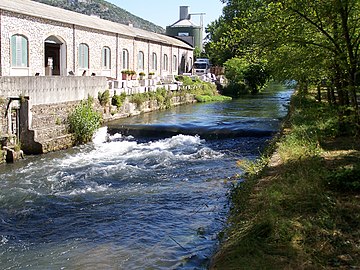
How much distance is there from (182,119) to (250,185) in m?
19.3

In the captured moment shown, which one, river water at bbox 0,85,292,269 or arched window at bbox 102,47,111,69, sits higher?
arched window at bbox 102,47,111,69

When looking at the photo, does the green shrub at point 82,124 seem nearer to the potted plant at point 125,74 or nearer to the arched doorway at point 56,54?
the arched doorway at point 56,54

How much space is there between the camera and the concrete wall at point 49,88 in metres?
18.2

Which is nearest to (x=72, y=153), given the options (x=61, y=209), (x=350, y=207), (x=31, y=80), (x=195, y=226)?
(x=31, y=80)

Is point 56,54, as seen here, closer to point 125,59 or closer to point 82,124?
point 125,59

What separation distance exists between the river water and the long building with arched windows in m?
7.66

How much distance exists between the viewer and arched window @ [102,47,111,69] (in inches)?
1415

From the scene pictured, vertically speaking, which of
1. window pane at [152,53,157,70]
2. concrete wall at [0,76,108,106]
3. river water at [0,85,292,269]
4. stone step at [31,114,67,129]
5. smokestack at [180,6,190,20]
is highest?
smokestack at [180,6,190,20]

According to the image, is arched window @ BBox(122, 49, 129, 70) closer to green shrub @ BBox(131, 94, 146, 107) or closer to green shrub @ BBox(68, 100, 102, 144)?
green shrub @ BBox(131, 94, 146, 107)

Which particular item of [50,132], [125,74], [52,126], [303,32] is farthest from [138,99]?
[303,32]

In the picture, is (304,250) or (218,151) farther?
(218,151)

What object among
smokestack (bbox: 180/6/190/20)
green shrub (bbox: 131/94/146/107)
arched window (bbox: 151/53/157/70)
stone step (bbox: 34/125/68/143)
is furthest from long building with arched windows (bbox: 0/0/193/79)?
smokestack (bbox: 180/6/190/20)

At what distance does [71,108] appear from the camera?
872 inches

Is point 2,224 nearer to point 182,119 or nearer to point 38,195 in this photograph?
point 38,195
